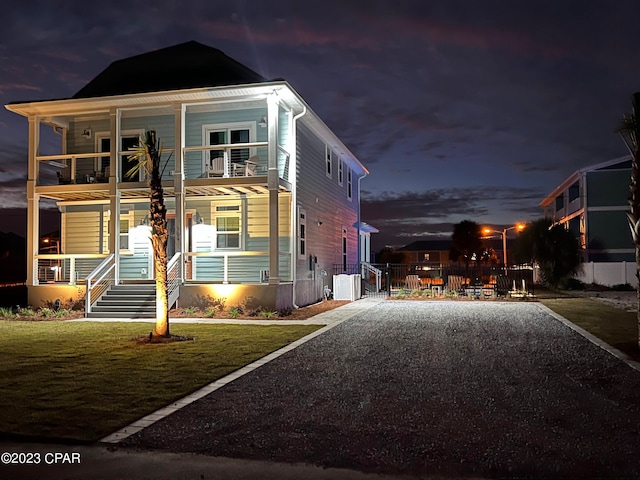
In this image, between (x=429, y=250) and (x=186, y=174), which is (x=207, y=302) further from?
(x=429, y=250)

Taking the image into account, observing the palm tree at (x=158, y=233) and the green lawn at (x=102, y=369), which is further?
the palm tree at (x=158, y=233)

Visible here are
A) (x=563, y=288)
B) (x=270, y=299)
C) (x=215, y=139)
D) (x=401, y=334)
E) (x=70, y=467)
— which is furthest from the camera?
(x=563, y=288)

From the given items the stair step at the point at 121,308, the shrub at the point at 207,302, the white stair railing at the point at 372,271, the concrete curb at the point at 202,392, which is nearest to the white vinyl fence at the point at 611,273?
the white stair railing at the point at 372,271

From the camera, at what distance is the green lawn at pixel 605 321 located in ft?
37.0

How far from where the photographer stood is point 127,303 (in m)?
17.1

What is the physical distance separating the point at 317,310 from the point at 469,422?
1328 cm

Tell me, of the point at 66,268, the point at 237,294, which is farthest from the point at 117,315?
the point at 66,268

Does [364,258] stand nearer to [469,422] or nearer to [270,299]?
[270,299]

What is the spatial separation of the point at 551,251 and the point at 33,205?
2597 cm

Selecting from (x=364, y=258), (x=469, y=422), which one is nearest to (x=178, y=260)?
(x=469, y=422)

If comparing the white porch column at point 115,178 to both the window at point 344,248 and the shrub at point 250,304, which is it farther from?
the window at point 344,248

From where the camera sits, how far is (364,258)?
34.3 metres

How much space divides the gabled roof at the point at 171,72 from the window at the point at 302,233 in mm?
4923

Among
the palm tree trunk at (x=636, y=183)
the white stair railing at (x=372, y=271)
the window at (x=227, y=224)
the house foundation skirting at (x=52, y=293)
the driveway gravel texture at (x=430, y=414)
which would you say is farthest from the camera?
the white stair railing at (x=372, y=271)
